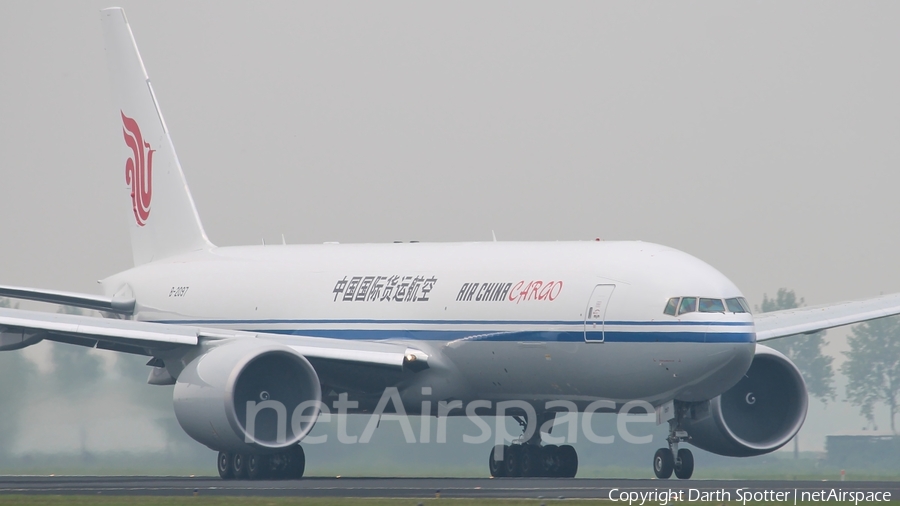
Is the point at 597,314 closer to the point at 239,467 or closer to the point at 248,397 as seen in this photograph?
the point at 248,397

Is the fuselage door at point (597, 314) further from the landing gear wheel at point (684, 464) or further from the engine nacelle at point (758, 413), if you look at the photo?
the engine nacelle at point (758, 413)

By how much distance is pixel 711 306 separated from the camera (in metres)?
25.5

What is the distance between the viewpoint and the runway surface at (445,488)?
22250 millimetres

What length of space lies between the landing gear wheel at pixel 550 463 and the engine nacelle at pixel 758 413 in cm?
262

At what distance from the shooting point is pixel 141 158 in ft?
125

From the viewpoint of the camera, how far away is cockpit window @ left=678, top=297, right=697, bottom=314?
25.5 meters

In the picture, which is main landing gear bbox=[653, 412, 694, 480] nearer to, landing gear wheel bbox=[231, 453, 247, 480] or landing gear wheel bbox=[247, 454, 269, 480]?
landing gear wheel bbox=[247, 454, 269, 480]

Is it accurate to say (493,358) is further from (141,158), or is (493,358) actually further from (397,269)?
(141,158)

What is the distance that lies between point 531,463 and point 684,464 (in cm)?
385

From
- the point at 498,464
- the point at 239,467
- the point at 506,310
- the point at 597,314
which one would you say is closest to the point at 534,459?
the point at 498,464

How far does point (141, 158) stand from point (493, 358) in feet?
45.4

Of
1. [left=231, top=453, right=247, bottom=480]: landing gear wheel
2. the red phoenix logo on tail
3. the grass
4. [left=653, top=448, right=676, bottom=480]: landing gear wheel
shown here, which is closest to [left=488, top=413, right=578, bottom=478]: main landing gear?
[left=653, top=448, right=676, bottom=480]: landing gear wheel

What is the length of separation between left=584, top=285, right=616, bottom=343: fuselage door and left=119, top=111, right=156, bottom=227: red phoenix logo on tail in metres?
15.2

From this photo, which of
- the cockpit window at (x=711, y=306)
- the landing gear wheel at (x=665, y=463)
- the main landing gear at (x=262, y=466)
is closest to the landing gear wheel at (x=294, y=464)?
the main landing gear at (x=262, y=466)
